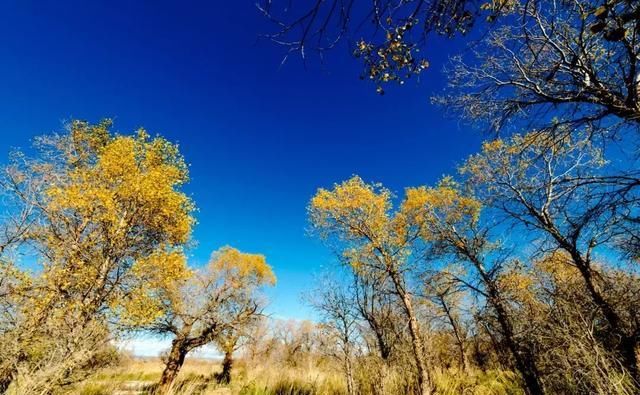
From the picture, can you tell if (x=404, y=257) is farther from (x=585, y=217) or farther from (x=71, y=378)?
(x=71, y=378)

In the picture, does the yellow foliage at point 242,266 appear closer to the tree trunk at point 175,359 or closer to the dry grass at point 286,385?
the tree trunk at point 175,359

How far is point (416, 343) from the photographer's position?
9.99 meters

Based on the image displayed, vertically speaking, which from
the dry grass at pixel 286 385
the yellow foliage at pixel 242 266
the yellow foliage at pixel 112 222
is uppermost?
the yellow foliage at pixel 242 266

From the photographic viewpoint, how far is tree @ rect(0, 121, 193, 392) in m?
8.57

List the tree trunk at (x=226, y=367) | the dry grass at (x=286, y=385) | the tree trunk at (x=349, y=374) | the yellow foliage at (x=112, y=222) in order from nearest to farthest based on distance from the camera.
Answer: the dry grass at (x=286, y=385), the tree trunk at (x=349, y=374), the yellow foliage at (x=112, y=222), the tree trunk at (x=226, y=367)

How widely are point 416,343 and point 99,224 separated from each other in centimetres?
1198

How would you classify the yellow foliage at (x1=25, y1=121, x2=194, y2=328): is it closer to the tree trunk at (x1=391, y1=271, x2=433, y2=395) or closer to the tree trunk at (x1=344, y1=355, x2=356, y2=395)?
the tree trunk at (x1=344, y1=355, x2=356, y2=395)

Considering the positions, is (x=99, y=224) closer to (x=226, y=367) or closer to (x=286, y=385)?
(x=286, y=385)

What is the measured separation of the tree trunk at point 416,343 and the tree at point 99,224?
7.70 metres

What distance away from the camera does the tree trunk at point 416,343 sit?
7369mm

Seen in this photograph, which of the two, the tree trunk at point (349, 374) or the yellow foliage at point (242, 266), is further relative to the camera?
the yellow foliage at point (242, 266)

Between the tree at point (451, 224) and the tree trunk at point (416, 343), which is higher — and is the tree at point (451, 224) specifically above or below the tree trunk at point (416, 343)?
above

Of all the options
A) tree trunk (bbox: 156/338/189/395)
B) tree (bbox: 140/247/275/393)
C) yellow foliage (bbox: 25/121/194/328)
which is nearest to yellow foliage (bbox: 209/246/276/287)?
tree (bbox: 140/247/275/393)

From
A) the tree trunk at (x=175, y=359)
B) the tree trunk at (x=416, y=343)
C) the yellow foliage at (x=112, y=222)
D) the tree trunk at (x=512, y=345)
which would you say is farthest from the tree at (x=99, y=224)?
the tree trunk at (x=512, y=345)
